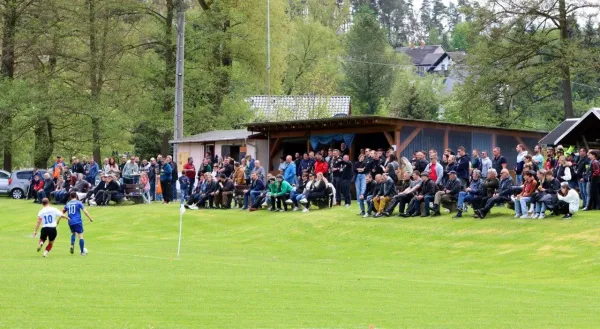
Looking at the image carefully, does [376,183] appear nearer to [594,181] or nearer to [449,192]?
[449,192]

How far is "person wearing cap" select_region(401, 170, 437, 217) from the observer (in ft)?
106

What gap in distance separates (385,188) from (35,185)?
25324mm

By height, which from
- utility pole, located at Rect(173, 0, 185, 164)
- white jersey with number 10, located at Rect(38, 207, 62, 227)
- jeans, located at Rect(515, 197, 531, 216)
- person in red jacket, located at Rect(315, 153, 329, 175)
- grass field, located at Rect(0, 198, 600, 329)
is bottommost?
grass field, located at Rect(0, 198, 600, 329)

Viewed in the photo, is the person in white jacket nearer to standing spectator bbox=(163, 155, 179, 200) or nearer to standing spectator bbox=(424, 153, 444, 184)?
standing spectator bbox=(424, 153, 444, 184)

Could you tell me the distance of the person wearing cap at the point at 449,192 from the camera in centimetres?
3189

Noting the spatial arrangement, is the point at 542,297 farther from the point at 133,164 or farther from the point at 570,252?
the point at 133,164

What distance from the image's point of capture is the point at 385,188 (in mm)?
33969

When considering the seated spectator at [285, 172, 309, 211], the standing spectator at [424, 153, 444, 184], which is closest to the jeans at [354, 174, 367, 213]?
the seated spectator at [285, 172, 309, 211]

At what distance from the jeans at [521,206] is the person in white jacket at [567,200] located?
103cm

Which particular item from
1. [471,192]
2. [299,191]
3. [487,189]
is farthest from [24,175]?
[487,189]

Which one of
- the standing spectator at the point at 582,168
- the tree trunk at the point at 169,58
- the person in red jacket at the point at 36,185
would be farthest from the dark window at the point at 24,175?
the standing spectator at the point at 582,168

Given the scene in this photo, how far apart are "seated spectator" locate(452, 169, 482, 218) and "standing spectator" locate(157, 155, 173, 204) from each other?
54.9 feet

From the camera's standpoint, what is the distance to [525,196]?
29578mm

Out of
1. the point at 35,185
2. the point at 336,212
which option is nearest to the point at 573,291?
the point at 336,212
